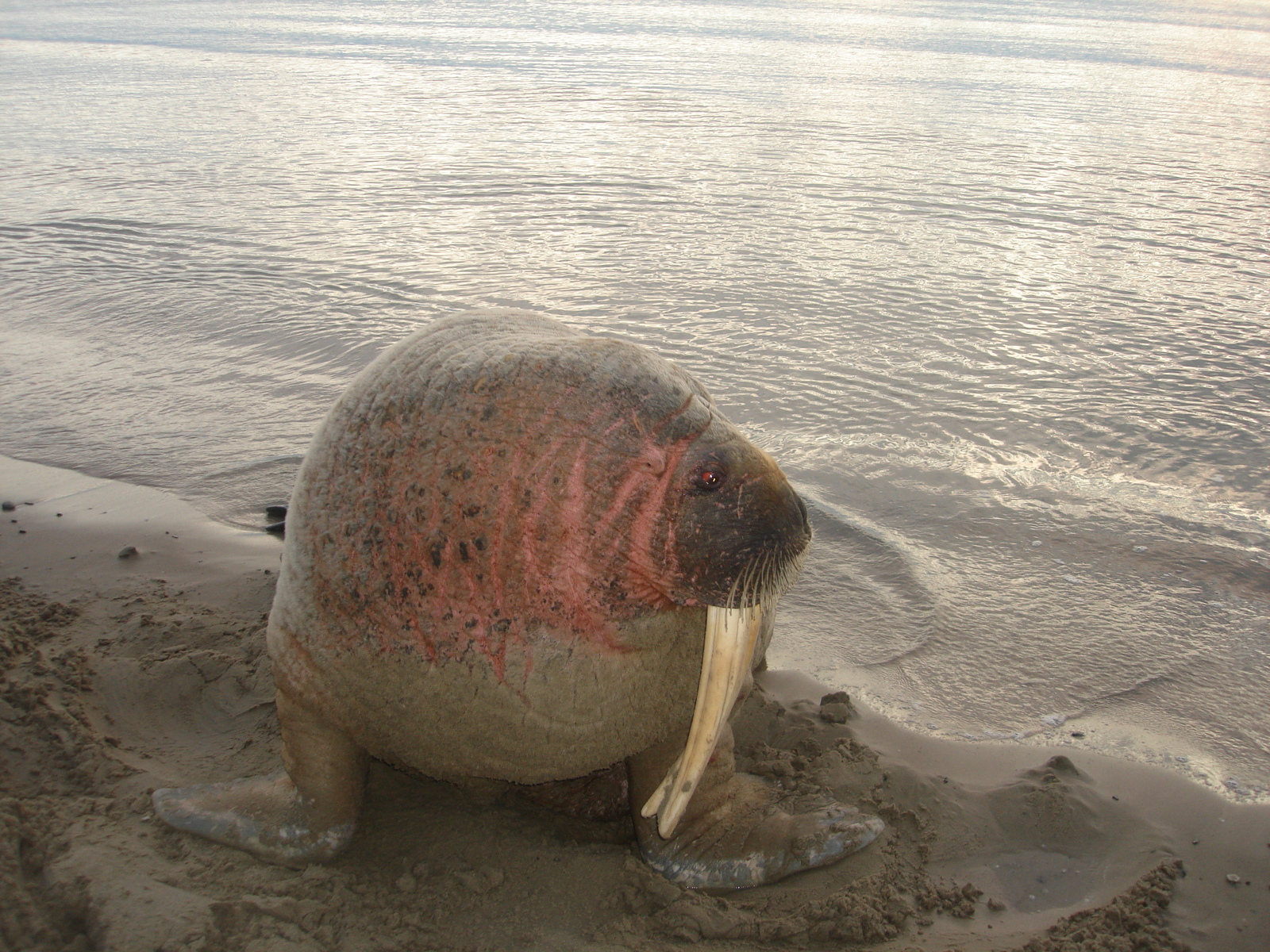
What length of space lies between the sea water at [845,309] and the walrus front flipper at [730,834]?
0.89m

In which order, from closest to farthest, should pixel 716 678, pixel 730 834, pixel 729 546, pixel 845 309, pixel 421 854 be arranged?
pixel 729 546
pixel 716 678
pixel 421 854
pixel 730 834
pixel 845 309

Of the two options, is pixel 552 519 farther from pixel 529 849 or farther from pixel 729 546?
pixel 529 849

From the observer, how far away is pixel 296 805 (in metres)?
2.82

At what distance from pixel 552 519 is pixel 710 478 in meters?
0.40

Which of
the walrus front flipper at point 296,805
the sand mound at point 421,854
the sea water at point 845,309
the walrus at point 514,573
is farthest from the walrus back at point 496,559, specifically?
the sea water at point 845,309

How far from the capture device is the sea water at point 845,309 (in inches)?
172

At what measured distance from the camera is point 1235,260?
8953mm

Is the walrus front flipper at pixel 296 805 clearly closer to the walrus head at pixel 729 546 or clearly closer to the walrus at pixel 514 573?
the walrus at pixel 514 573

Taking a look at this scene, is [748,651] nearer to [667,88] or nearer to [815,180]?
[815,180]

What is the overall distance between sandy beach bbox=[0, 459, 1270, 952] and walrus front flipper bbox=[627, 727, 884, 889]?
0.05 meters

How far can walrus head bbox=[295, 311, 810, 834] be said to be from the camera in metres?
2.42

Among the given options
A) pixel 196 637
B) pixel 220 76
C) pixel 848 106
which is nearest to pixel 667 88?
pixel 848 106

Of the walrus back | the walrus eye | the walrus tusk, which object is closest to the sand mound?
the walrus back

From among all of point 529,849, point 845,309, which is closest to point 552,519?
point 529,849
